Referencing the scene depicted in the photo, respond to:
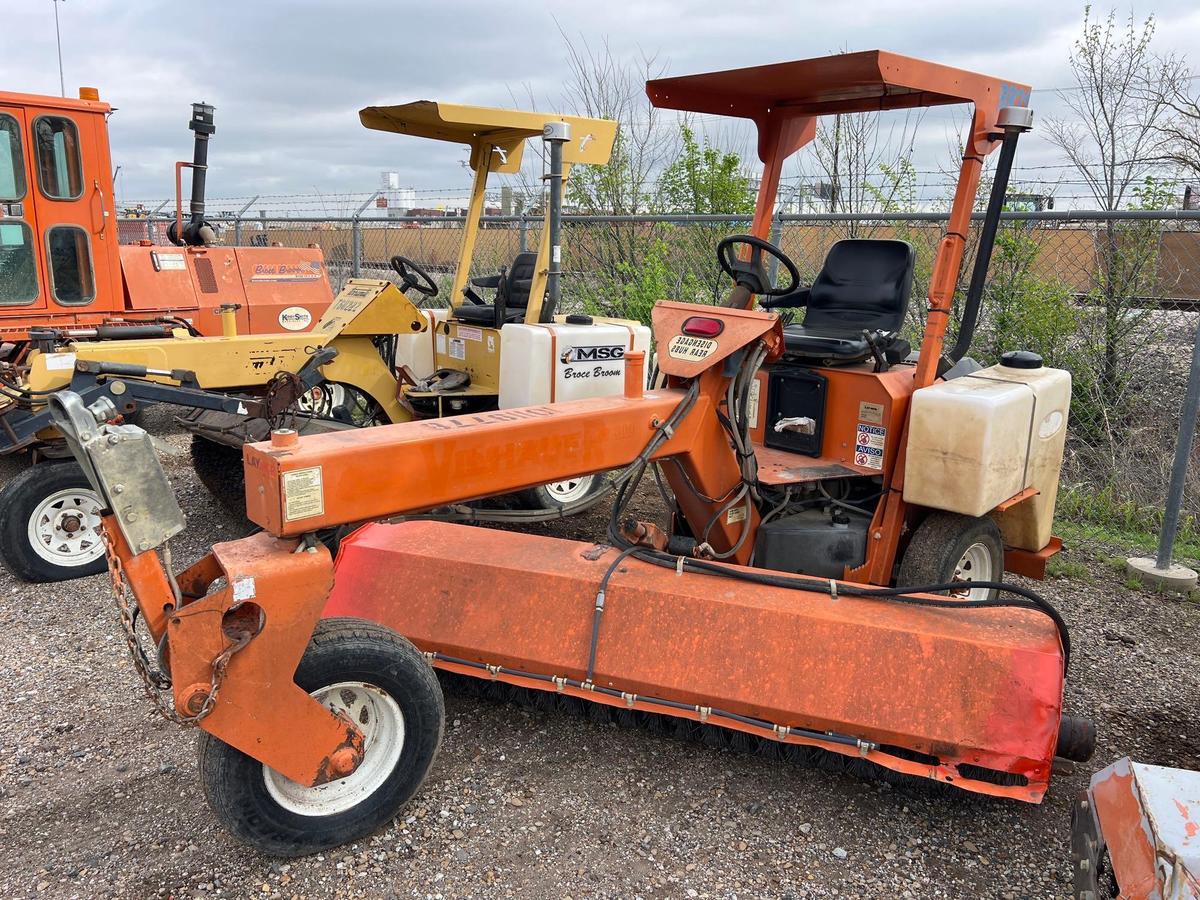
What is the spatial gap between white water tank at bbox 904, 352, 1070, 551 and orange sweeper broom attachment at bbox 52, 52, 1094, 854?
0.05ft

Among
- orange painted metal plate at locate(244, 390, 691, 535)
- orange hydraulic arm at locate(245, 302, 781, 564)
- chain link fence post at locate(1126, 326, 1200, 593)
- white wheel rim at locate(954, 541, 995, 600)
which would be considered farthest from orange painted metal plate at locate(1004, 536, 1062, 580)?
orange painted metal plate at locate(244, 390, 691, 535)

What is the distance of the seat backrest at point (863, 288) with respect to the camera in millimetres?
4164

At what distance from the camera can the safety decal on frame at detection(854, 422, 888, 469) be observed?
3729 millimetres

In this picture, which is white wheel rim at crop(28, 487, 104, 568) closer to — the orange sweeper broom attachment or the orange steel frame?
the orange sweeper broom attachment

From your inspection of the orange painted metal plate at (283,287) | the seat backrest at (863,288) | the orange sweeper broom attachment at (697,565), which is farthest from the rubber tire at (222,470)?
the seat backrest at (863,288)

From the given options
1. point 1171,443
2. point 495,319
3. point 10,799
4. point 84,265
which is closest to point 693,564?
point 10,799

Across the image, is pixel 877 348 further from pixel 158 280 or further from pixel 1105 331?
pixel 158 280

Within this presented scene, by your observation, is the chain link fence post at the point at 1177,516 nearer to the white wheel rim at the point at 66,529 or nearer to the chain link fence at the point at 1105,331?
the chain link fence at the point at 1105,331

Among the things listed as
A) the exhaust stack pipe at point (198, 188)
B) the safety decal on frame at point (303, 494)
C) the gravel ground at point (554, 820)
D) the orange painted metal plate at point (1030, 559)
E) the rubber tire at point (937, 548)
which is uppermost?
the exhaust stack pipe at point (198, 188)

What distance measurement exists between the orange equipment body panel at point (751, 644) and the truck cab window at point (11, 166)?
15.0ft

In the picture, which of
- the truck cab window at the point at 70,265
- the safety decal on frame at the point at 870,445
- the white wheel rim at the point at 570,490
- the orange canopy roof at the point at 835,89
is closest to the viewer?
the orange canopy roof at the point at 835,89

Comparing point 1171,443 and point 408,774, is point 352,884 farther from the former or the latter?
point 1171,443

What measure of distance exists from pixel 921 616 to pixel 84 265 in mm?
6337

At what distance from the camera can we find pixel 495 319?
19.2 feet
